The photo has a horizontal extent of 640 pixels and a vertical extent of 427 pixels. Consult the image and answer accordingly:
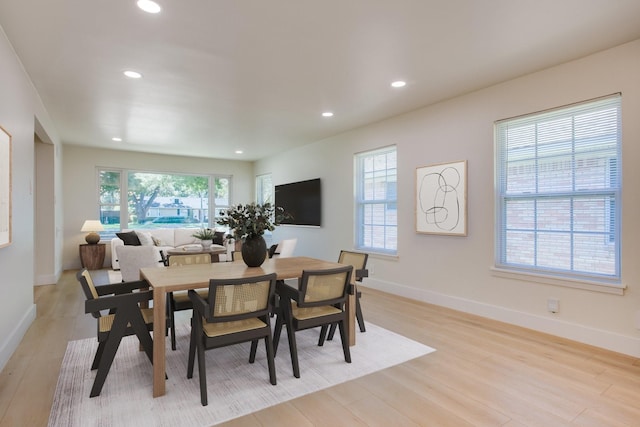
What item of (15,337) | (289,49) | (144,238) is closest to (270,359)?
(15,337)

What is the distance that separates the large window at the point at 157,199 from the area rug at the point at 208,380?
17.4ft

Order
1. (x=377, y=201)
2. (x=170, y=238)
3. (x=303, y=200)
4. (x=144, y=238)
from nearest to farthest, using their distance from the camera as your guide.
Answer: (x=377, y=201) < (x=303, y=200) < (x=144, y=238) < (x=170, y=238)

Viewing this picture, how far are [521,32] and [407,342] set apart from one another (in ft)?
8.83

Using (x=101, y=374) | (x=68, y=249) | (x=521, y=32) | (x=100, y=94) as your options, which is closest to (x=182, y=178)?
(x=68, y=249)

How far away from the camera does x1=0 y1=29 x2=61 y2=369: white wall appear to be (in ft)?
8.80

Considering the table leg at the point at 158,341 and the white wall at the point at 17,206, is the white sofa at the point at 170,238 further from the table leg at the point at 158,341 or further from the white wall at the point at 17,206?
the table leg at the point at 158,341

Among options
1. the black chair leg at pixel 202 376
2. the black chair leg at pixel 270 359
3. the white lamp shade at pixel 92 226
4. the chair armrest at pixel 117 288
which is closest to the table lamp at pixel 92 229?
the white lamp shade at pixel 92 226

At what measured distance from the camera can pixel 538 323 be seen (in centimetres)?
336

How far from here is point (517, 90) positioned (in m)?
3.54

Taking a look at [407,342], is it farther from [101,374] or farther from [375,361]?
[101,374]

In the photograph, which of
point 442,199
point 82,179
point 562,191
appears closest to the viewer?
point 562,191

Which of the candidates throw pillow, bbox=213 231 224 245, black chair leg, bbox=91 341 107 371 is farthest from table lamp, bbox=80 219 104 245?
black chair leg, bbox=91 341 107 371

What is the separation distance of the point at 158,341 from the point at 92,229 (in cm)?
582

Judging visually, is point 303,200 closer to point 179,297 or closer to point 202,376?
point 179,297
